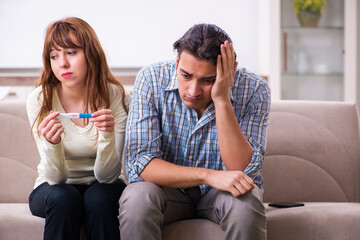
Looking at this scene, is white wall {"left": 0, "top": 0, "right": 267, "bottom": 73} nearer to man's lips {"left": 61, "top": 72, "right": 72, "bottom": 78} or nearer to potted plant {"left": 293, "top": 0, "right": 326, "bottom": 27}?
→ potted plant {"left": 293, "top": 0, "right": 326, "bottom": 27}

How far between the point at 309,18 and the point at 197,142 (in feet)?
7.95

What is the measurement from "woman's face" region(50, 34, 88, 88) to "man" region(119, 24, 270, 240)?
9.4 inches

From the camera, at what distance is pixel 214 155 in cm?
168

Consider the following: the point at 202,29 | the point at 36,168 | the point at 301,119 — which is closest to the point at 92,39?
the point at 202,29

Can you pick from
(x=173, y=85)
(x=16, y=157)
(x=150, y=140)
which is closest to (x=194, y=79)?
(x=173, y=85)

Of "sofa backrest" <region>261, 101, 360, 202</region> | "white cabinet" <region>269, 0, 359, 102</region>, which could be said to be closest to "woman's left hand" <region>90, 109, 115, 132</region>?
"sofa backrest" <region>261, 101, 360, 202</region>

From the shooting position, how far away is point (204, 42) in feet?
5.02

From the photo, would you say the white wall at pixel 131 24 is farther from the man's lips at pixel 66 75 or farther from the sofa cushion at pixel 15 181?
the man's lips at pixel 66 75

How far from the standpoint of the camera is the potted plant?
12.0 ft

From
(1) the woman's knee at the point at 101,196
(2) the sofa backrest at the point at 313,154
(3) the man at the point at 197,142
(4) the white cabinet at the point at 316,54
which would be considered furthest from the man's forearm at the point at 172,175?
(4) the white cabinet at the point at 316,54

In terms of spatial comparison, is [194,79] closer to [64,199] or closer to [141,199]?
[141,199]

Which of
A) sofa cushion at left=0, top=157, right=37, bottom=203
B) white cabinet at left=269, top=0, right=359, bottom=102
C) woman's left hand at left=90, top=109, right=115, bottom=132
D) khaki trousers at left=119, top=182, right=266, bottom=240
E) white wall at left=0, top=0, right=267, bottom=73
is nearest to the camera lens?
khaki trousers at left=119, top=182, right=266, bottom=240

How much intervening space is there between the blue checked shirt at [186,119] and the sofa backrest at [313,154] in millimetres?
338

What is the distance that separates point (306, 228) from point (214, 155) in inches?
16.1
